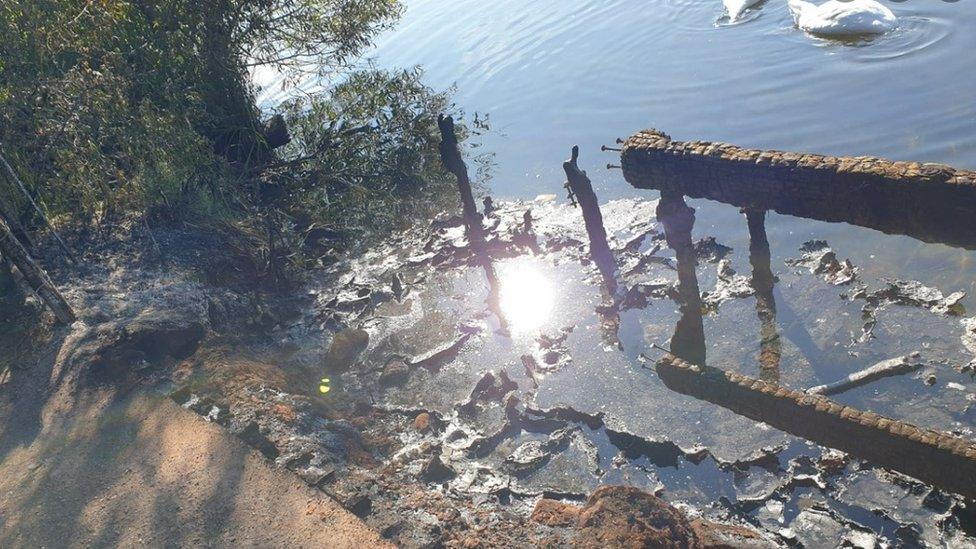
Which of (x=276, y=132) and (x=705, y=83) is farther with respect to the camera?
(x=705, y=83)

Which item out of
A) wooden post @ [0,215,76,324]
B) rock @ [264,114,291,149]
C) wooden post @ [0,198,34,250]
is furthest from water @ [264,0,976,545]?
wooden post @ [0,198,34,250]

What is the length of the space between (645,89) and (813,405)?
1315 centimetres

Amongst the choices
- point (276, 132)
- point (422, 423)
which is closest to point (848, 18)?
point (276, 132)

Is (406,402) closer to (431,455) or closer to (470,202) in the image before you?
(431,455)

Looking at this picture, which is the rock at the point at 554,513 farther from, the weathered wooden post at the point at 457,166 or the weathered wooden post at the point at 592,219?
the weathered wooden post at the point at 457,166

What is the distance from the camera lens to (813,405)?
6.54 metres

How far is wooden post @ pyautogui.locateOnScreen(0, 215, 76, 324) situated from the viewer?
9.38m

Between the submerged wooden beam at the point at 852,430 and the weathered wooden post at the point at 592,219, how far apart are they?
13.0 ft

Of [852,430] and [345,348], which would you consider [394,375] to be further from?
[852,430]

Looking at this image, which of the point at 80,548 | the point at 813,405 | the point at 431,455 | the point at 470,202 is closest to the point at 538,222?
the point at 470,202

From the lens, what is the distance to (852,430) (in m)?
6.30

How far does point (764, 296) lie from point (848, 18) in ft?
34.6

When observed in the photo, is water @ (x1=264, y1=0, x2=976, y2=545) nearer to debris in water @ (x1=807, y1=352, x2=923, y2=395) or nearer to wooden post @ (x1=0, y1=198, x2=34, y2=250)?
debris in water @ (x1=807, y1=352, x2=923, y2=395)

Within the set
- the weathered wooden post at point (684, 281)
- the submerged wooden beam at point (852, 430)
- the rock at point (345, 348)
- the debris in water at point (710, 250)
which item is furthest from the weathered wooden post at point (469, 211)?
the submerged wooden beam at point (852, 430)
